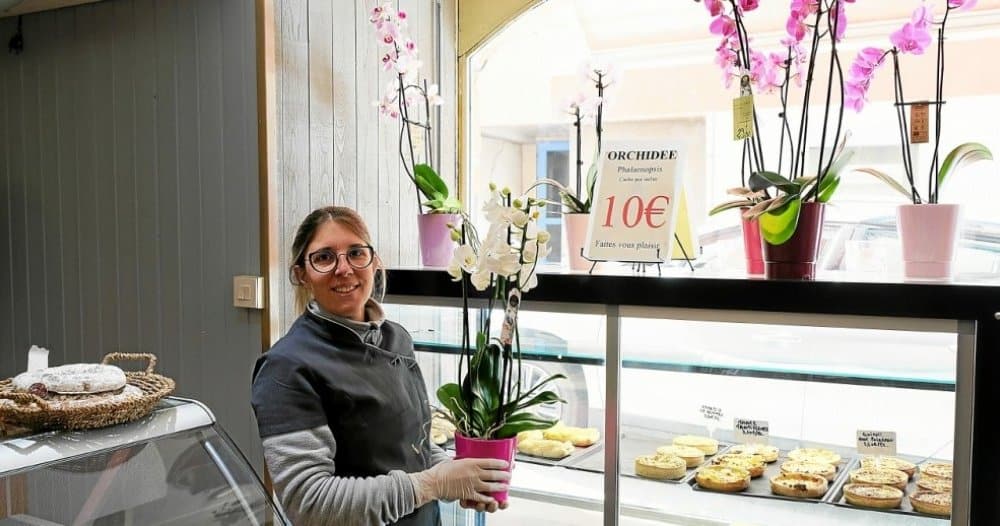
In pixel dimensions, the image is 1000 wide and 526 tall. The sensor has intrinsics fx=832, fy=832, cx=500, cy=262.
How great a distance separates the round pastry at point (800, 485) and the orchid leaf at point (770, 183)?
27.8 inches

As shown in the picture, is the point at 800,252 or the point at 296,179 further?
the point at 296,179

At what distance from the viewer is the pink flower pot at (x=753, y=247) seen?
2145 millimetres

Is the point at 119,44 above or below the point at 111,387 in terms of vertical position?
above

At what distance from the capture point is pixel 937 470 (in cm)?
193

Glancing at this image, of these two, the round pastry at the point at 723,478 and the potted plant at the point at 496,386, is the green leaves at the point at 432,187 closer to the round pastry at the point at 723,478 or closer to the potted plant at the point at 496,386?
the potted plant at the point at 496,386

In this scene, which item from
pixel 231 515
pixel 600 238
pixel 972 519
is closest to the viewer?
pixel 231 515

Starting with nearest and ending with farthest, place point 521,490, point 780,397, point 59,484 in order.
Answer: point 59,484 < point 780,397 < point 521,490

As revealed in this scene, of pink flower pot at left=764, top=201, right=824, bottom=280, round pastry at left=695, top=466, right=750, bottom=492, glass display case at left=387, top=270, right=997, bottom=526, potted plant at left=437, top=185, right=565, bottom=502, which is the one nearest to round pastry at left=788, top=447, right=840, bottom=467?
glass display case at left=387, top=270, right=997, bottom=526

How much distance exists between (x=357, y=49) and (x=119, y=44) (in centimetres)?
79

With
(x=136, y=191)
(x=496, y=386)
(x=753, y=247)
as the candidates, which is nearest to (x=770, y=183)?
(x=753, y=247)

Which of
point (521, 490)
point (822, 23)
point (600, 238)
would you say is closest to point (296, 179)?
point (600, 238)

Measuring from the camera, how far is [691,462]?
2174mm

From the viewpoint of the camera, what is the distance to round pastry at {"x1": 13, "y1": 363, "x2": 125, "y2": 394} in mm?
1332

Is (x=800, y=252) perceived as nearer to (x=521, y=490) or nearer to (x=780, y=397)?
(x=780, y=397)
